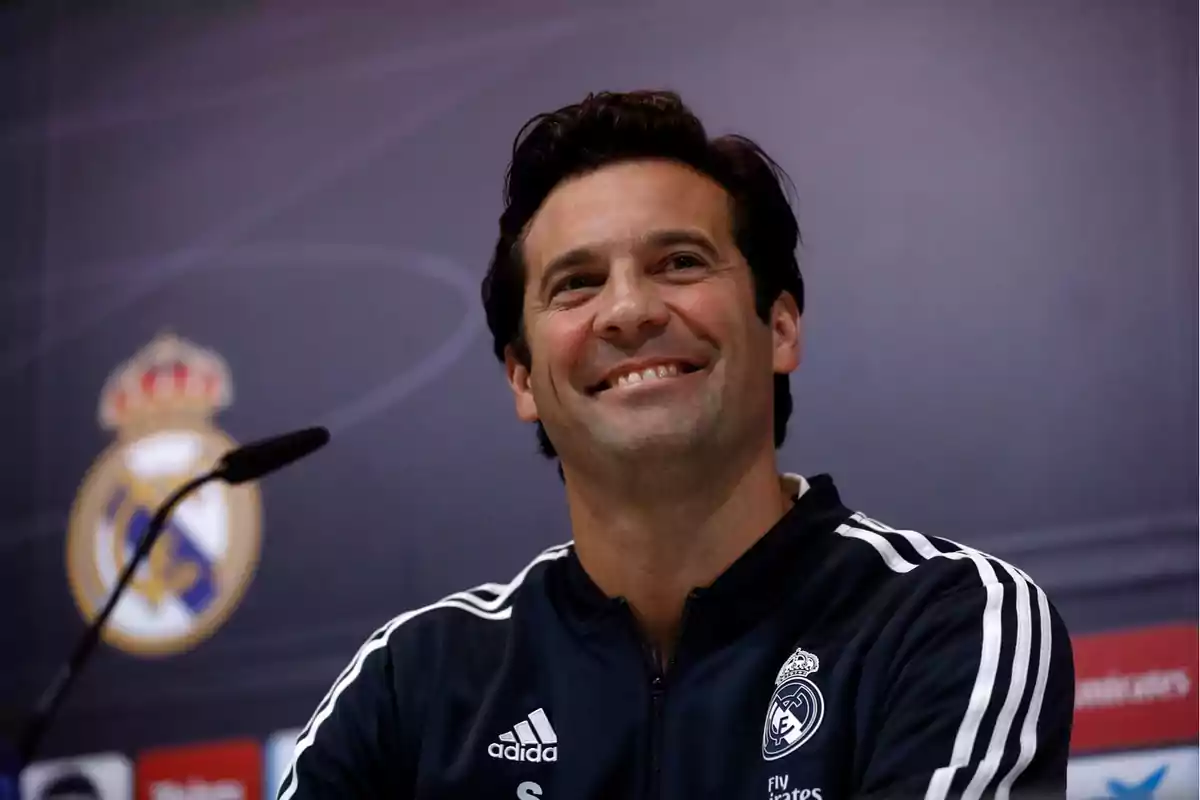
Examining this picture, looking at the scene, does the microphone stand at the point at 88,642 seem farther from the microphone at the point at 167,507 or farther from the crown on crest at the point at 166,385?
the crown on crest at the point at 166,385

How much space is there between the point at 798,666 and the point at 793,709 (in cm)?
5

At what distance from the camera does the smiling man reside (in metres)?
1.23

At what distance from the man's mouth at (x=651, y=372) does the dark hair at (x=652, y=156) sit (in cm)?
15

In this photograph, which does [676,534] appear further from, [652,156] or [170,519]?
[170,519]

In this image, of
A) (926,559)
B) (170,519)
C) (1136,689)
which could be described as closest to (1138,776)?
(1136,689)

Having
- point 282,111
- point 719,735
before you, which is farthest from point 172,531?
point 719,735

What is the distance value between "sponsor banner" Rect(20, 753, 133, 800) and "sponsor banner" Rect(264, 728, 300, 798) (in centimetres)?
26

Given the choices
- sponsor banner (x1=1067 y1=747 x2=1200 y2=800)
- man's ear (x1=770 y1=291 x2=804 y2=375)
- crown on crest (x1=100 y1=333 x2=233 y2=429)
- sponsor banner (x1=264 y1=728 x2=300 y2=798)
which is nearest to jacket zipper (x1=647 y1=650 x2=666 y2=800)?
man's ear (x1=770 y1=291 x2=804 y2=375)

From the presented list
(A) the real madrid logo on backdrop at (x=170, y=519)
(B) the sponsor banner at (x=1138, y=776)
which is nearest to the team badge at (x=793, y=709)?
(B) the sponsor banner at (x=1138, y=776)

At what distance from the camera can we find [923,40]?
1760 millimetres

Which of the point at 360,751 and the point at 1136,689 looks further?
the point at 1136,689

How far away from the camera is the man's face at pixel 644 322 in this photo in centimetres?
142

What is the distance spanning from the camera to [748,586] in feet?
4.54

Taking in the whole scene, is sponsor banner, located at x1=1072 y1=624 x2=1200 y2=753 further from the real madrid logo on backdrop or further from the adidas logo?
the real madrid logo on backdrop
